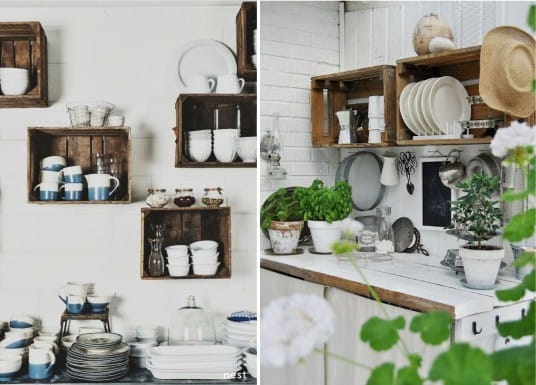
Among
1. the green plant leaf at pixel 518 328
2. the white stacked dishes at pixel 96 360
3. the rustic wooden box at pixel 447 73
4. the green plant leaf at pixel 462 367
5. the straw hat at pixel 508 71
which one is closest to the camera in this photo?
the green plant leaf at pixel 462 367

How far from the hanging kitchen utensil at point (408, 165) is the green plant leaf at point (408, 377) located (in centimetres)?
127

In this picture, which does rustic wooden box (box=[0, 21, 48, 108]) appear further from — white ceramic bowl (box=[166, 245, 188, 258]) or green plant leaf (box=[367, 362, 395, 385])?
green plant leaf (box=[367, 362, 395, 385])

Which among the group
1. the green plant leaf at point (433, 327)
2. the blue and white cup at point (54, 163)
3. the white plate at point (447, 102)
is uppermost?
the white plate at point (447, 102)

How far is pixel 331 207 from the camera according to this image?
1.64 m

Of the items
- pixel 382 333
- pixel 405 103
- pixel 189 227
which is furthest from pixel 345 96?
pixel 382 333

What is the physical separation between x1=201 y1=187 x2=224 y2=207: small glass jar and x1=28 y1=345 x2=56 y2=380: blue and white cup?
1.59 feet

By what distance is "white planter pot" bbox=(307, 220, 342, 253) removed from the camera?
1.66m

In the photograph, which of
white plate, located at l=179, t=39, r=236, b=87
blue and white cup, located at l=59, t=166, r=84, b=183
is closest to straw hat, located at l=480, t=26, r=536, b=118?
white plate, located at l=179, t=39, r=236, b=87

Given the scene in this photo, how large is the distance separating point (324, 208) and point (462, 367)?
1.20 metres

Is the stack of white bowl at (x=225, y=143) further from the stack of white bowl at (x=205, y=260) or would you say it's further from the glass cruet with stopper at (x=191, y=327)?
the glass cruet with stopper at (x=191, y=327)

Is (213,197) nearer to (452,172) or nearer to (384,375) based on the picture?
(452,172)

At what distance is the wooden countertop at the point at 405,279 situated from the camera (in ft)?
4.15

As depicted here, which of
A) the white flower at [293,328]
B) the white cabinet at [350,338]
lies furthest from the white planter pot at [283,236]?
the white flower at [293,328]

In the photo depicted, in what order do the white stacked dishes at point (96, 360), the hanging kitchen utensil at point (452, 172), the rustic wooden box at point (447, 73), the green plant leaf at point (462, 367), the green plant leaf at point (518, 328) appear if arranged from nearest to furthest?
the green plant leaf at point (462, 367), the green plant leaf at point (518, 328), the white stacked dishes at point (96, 360), the rustic wooden box at point (447, 73), the hanging kitchen utensil at point (452, 172)
